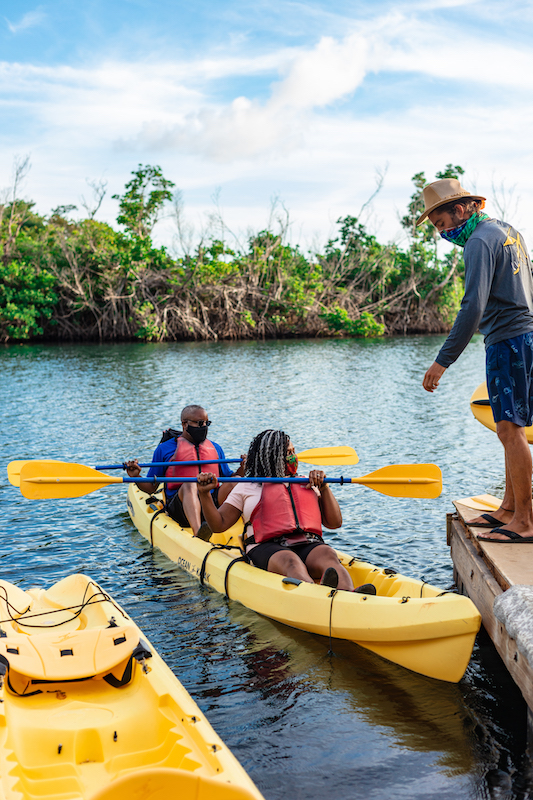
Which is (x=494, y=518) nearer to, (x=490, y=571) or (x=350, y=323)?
(x=490, y=571)

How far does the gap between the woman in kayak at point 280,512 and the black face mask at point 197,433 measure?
1496 millimetres

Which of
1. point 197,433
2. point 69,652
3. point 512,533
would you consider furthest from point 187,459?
point 512,533

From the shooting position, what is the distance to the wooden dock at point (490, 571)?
3031 mm

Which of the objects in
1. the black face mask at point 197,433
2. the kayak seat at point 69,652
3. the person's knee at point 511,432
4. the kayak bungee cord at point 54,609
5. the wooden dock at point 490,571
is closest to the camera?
the wooden dock at point 490,571

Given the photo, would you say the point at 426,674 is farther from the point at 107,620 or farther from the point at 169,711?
the point at 107,620

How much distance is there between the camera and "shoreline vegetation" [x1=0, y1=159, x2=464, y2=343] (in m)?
34.4

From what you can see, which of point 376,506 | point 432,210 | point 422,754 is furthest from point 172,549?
point 432,210

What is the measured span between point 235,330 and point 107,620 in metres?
32.6

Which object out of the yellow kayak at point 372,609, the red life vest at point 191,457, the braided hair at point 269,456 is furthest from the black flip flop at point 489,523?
the red life vest at point 191,457

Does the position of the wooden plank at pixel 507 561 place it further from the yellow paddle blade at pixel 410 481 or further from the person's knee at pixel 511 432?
the person's knee at pixel 511 432

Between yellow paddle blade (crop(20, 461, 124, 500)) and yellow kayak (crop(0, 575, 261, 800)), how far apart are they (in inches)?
55.2

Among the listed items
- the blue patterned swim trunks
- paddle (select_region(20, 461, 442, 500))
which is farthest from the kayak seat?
the blue patterned swim trunks

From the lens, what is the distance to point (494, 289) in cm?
381

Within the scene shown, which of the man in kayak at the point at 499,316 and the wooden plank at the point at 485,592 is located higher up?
the man in kayak at the point at 499,316
